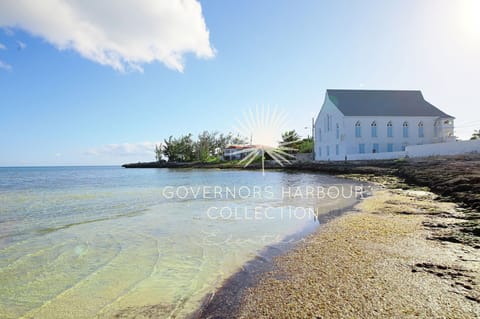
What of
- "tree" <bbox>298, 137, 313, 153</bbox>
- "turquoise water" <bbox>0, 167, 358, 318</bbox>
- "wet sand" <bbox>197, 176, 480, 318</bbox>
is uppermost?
"tree" <bbox>298, 137, 313, 153</bbox>

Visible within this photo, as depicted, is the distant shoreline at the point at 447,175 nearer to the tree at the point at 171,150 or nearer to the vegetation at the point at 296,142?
the vegetation at the point at 296,142

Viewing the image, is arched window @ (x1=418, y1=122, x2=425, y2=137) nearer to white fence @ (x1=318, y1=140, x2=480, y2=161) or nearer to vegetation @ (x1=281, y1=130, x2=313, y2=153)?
white fence @ (x1=318, y1=140, x2=480, y2=161)

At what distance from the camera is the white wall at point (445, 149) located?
23.1 meters

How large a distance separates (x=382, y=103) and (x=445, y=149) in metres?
17.6

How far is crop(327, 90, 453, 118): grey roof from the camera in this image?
39281 millimetres

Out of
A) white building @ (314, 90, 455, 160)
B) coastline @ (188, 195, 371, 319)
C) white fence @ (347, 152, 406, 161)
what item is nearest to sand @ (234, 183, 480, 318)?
coastline @ (188, 195, 371, 319)

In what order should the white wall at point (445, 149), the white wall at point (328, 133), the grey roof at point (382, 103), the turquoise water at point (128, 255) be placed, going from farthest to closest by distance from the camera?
the white wall at point (328, 133)
the grey roof at point (382, 103)
the white wall at point (445, 149)
the turquoise water at point (128, 255)

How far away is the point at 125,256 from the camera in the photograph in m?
6.01

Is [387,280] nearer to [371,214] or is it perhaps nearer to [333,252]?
[333,252]

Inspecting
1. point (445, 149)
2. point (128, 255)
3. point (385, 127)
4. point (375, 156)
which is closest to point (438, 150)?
point (445, 149)

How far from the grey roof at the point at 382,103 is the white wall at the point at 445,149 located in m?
11.6

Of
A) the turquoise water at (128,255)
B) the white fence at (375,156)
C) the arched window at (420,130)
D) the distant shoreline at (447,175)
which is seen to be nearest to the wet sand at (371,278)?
the turquoise water at (128,255)

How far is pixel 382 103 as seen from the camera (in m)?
41.1

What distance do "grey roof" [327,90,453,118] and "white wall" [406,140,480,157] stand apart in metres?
11.6
